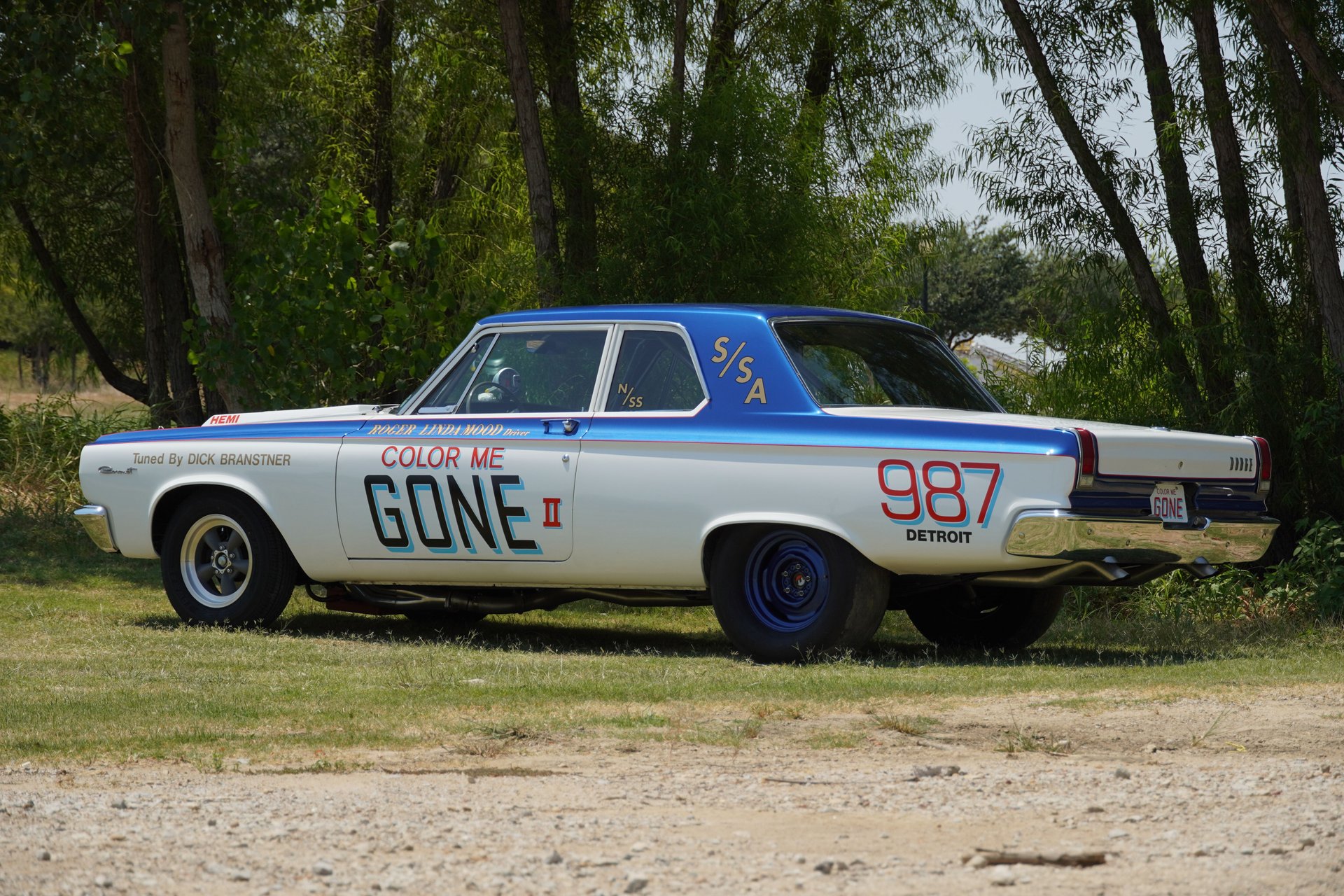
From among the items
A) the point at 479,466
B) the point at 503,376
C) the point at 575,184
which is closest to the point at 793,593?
the point at 479,466

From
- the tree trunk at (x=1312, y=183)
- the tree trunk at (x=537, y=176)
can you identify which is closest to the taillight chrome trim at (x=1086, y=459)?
the tree trunk at (x=1312, y=183)

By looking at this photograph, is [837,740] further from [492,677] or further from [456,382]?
[456,382]

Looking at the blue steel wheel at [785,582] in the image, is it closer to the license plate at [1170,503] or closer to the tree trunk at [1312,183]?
the license plate at [1170,503]

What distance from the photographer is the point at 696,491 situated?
24.8ft

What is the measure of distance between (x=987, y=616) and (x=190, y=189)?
8.13m

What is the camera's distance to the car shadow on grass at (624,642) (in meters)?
7.81

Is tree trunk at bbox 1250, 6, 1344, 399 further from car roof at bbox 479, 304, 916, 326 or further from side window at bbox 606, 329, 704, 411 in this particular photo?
side window at bbox 606, 329, 704, 411

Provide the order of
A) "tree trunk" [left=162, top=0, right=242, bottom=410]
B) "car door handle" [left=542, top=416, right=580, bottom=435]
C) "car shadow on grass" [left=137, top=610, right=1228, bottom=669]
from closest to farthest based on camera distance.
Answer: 1. "car shadow on grass" [left=137, top=610, right=1228, bottom=669]
2. "car door handle" [left=542, top=416, right=580, bottom=435]
3. "tree trunk" [left=162, top=0, right=242, bottom=410]

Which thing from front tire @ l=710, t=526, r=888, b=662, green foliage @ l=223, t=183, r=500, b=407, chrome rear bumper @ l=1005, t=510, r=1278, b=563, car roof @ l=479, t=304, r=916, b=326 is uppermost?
green foliage @ l=223, t=183, r=500, b=407

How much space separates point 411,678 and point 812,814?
3010 mm

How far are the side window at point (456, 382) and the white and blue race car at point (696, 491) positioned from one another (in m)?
0.01

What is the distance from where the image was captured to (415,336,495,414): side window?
27.7 ft

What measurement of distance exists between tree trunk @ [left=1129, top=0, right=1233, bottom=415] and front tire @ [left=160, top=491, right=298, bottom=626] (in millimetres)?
5699

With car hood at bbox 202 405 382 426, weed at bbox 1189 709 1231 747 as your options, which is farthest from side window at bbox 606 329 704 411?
weed at bbox 1189 709 1231 747
